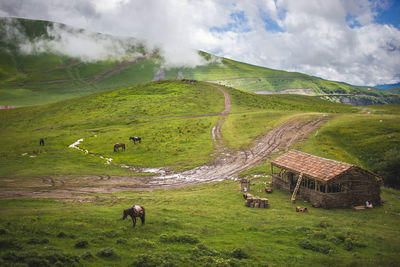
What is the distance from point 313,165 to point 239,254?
21.0 meters

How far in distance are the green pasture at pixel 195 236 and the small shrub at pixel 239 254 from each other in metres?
0.06

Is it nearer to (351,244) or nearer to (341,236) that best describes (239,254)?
(351,244)

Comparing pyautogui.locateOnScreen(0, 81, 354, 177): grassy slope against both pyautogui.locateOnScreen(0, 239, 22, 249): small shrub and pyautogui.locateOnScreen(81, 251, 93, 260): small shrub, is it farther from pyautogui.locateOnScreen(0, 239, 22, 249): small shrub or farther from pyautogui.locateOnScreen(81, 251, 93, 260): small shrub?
pyautogui.locateOnScreen(81, 251, 93, 260): small shrub

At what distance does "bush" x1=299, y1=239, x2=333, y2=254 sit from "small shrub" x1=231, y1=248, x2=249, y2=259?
18.0 feet

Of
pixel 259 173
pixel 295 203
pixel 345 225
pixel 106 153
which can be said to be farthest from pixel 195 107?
pixel 345 225

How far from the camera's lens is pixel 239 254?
16984 millimetres

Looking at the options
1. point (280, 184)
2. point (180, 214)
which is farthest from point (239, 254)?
point (280, 184)

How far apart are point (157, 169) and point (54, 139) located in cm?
3981

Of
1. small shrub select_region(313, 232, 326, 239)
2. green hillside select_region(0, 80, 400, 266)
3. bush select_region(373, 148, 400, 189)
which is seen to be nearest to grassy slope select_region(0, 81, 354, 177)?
green hillside select_region(0, 80, 400, 266)

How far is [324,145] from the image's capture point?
57.6 meters

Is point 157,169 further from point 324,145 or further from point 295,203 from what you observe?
point 324,145

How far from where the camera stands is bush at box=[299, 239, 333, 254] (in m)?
18.9

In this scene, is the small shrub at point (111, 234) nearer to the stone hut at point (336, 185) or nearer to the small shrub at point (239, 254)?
the small shrub at point (239, 254)

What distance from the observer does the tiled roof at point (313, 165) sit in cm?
3023
